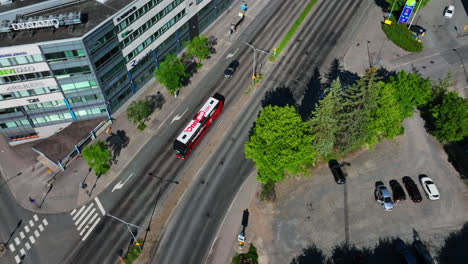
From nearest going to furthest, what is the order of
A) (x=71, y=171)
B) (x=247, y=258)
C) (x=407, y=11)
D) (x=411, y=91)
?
(x=247, y=258) < (x=71, y=171) < (x=411, y=91) < (x=407, y=11)

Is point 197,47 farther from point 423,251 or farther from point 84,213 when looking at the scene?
point 423,251

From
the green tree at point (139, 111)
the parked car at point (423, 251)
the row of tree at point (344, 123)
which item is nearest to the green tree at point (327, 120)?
the row of tree at point (344, 123)

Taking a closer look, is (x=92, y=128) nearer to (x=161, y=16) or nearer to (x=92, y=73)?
(x=92, y=73)

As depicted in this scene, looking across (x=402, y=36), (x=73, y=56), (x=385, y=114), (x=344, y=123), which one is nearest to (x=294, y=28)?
(x=402, y=36)

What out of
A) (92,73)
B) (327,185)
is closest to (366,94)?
(327,185)

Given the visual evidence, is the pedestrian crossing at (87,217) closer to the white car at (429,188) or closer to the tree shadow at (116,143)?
the tree shadow at (116,143)

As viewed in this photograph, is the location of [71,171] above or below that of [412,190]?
above

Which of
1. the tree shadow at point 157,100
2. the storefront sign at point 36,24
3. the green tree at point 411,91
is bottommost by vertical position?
the green tree at point 411,91
